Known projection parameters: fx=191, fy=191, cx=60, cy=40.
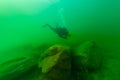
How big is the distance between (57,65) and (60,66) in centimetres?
6

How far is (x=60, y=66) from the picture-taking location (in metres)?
3.18

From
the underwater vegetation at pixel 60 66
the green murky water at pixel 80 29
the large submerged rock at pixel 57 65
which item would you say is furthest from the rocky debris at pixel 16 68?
the green murky water at pixel 80 29

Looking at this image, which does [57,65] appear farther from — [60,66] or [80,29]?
[80,29]

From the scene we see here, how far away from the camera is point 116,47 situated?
4.58 metres

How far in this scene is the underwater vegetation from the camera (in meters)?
3.20

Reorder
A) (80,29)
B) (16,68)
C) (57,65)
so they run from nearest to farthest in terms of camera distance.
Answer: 1. (57,65)
2. (16,68)
3. (80,29)

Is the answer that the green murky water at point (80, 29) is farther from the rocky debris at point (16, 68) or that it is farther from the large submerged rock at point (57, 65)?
the rocky debris at point (16, 68)

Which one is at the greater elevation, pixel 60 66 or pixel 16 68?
pixel 16 68

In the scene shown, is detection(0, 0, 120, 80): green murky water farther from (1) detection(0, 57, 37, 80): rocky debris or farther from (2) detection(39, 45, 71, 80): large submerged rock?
(1) detection(0, 57, 37, 80): rocky debris

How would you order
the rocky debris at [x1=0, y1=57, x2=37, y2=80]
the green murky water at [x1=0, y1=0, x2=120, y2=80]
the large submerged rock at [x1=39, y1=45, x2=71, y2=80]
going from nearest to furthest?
the large submerged rock at [x1=39, y1=45, x2=71, y2=80]
the rocky debris at [x1=0, y1=57, x2=37, y2=80]
the green murky water at [x1=0, y1=0, x2=120, y2=80]

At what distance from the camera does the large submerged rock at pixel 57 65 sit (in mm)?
3168

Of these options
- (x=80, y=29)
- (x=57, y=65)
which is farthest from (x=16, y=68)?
(x=80, y=29)

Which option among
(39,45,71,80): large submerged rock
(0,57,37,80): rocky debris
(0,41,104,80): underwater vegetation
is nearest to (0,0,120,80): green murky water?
(0,41,104,80): underwater vegetation

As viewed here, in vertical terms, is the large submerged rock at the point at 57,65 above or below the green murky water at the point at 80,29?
below
